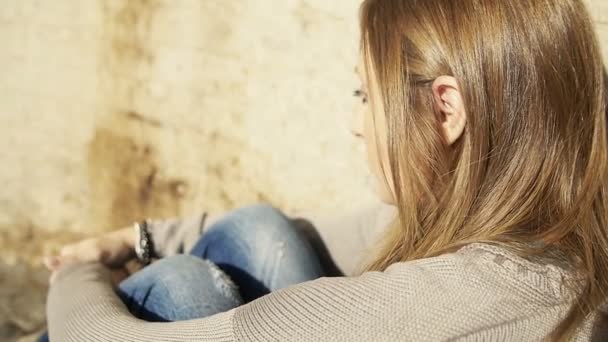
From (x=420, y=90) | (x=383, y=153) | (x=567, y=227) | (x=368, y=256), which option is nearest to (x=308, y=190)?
(x=368, y=256)

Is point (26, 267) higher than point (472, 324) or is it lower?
lower

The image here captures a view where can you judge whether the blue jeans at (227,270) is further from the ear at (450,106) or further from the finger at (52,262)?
the ear at (450,106)

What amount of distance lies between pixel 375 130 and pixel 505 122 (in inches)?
8.2

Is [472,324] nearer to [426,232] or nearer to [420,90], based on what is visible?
[426,232]

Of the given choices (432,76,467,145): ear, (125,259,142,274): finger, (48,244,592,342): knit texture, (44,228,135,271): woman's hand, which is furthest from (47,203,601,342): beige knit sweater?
(125,259,142,274): finger

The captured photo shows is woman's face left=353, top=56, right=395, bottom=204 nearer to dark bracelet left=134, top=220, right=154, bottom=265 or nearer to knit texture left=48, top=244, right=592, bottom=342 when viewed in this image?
knit texture left=48, top=244, right=592, bottom=342

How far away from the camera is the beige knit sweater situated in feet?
2.60

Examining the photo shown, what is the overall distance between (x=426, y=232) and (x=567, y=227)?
21cm

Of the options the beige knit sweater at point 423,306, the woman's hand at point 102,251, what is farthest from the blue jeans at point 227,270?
the beige knit sweater at point 423,306

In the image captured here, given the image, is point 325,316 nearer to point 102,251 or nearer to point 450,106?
point 450,106

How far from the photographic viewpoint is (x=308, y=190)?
1.68 metres

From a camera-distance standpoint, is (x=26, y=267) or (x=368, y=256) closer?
(x=368, y=256)

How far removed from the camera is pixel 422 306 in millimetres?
796

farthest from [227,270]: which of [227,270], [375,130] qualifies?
[375,130]
